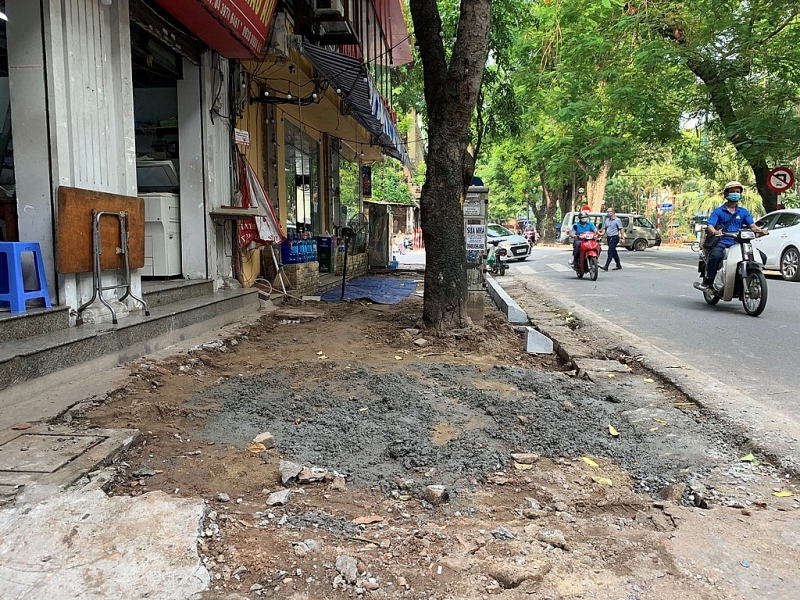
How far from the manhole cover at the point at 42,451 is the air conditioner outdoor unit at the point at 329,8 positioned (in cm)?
685

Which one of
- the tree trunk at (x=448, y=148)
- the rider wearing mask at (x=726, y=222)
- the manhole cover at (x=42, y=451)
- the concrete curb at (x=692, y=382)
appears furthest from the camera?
the rider wearing mask at (x=726, y=222)

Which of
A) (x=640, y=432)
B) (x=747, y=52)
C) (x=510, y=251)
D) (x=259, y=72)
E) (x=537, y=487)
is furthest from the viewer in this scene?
(x=510, y=251)

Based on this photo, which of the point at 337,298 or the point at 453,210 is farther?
the point at 337,298

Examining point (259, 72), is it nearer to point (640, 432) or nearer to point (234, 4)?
point (234, 4)

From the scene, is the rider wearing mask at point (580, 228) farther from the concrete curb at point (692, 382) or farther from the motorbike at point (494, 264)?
the concrete curb at point (692, 382)

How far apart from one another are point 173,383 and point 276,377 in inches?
28.9

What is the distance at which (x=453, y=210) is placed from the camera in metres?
6.12

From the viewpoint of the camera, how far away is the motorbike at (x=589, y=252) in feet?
41.9

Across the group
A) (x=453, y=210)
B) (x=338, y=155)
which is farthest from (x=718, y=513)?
(x=338, y=155)

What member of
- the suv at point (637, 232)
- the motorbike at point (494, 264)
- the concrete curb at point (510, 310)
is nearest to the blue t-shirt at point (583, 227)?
the motorbike at point (494, 264)

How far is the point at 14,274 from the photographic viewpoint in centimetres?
391

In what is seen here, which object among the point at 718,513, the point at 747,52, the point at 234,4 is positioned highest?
the point at 747,52

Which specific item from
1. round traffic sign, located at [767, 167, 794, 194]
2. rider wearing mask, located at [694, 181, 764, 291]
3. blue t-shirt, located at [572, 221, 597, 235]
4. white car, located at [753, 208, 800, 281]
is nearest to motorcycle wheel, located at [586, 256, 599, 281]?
blue t-shirt, located at [572, 221, 597, 235]

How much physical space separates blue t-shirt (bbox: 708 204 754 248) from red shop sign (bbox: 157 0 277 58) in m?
6.27
